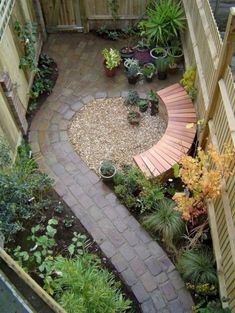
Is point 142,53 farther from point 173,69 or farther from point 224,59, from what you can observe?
point 224,59

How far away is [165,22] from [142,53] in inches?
30.7

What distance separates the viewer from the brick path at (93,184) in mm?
5457

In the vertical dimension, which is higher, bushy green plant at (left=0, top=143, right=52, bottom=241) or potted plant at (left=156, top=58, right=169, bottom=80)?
potted plant at (left=156, top=58, right=169, bottom=80)

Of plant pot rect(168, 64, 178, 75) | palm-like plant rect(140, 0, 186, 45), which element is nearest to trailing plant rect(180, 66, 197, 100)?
plant pot rect(168, 64, 178, 75)

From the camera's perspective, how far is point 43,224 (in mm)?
5957

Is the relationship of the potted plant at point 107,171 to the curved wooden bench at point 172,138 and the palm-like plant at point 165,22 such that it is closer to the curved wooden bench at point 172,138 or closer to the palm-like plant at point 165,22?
the curved wooden bench at point 172,138

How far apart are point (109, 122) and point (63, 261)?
3.24 meters

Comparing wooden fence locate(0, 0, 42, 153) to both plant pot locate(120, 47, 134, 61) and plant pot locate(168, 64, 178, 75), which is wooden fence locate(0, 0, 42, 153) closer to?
plant pot locate(120, 47, 134, 61)

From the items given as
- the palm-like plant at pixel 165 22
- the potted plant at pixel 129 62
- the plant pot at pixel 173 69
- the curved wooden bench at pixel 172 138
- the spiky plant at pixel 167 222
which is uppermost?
the palm-like plant at pixel 165 22

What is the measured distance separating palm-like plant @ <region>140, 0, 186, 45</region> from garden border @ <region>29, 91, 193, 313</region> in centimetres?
139

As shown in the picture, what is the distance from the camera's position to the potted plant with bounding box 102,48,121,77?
7.72m

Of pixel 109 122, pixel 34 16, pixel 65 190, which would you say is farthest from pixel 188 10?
pixel 65 190

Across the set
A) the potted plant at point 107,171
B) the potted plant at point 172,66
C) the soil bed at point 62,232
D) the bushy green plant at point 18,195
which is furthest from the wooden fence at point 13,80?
the potted plant at point 172,66

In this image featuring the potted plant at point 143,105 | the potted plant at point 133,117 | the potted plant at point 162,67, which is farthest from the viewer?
the potted plant at point 162,67
